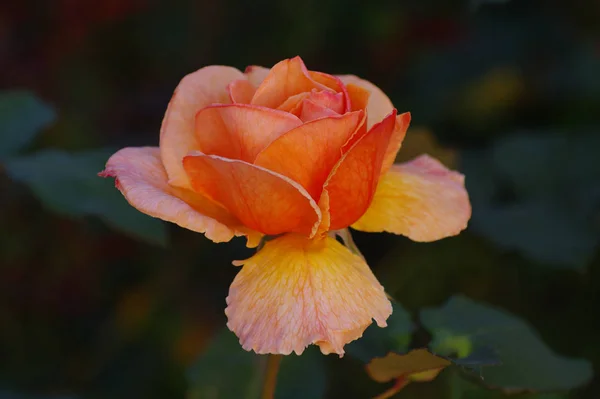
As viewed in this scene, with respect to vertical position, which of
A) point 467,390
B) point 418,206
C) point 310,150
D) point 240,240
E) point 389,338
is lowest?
point 240,240

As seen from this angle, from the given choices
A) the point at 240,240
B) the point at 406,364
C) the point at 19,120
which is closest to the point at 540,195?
the point at 240,240

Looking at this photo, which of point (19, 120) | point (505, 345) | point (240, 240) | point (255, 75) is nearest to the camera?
point (255, 75)

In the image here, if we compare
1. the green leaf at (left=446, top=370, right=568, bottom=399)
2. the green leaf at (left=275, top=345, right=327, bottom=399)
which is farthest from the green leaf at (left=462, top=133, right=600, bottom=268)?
the green leaf at (left=275, top=345, right=327, bottom=399)

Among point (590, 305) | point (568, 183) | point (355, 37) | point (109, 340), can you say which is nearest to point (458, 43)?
point (355, 37)

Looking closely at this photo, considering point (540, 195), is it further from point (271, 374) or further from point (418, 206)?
point (271, 374)

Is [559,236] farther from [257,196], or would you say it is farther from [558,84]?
[257,196]

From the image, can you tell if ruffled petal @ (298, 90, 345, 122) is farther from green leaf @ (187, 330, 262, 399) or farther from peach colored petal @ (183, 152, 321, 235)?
green leaf @ (187, 330, 262, 399)
